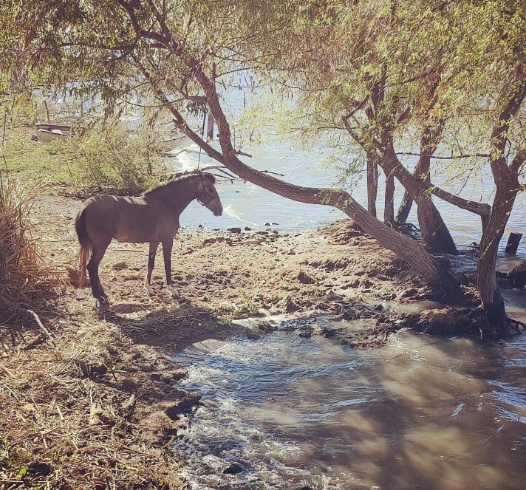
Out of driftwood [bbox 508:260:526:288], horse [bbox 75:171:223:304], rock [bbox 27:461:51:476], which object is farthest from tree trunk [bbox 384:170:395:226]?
rock [bbox 27:461:51:476]

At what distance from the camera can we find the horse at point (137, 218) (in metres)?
8.26

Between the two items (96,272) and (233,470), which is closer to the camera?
(233,470)

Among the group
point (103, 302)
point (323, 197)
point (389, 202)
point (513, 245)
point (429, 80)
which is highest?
point (429, 80)

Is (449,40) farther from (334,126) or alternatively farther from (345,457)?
(345,457)

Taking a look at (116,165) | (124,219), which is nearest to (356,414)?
(124,219)

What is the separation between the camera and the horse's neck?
9.11m

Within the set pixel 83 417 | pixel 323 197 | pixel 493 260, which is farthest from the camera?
pixel 323 197

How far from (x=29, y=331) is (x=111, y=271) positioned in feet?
11.1

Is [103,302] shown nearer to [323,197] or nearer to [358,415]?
[323,197]

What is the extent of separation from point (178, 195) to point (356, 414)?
459cm

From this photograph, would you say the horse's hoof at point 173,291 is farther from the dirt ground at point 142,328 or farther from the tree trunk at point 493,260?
the tree trunk at point 493,260

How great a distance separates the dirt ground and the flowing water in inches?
12.8

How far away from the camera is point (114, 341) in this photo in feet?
23.0

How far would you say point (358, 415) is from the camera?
5.90m
